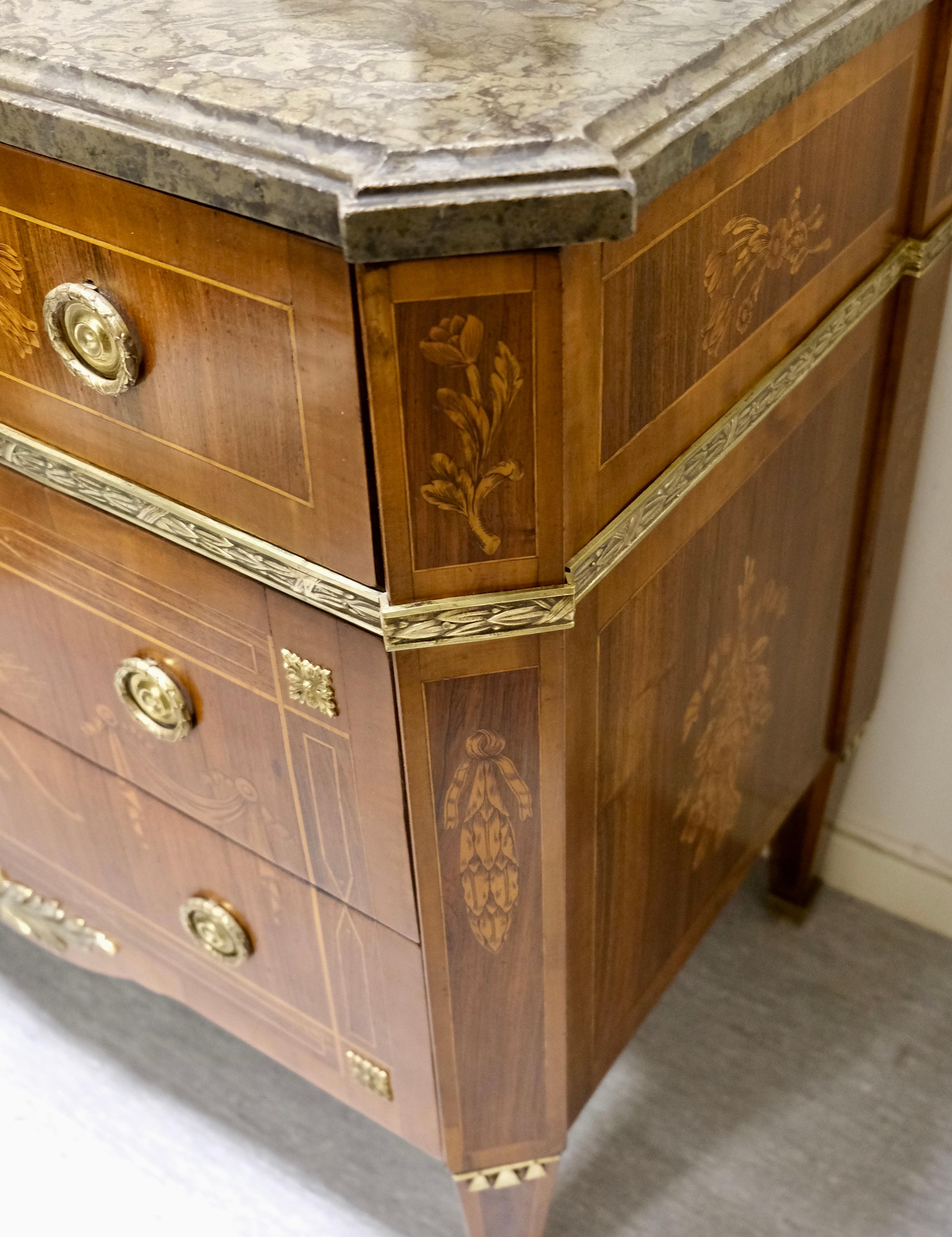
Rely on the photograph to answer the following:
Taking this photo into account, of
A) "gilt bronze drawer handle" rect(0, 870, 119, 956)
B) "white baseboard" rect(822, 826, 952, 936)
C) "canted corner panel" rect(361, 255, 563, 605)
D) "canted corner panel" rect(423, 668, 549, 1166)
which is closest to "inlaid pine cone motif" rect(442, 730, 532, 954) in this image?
"canted corner panel" rect(423, 668, 549, 1166)

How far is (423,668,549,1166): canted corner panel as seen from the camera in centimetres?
58

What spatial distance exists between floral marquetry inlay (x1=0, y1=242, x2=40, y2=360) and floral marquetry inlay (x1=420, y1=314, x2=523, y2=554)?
0.23 metres

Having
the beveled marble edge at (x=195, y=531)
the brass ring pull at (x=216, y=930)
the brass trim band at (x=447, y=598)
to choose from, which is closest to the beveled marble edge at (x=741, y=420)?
the brass trim band at (x=447, y=598)

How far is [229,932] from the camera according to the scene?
814 mm

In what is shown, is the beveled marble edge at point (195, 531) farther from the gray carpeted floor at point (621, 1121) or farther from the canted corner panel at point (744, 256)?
the gray carpeted floor at point (621, 1121)

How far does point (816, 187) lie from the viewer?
63 cm

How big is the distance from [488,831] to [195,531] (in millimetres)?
215

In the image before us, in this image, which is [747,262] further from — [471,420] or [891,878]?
[891,878]

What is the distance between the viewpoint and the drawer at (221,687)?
1.99 feet

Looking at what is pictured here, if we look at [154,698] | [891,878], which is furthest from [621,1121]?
[154,698]

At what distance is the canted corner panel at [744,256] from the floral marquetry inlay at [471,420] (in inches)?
2.1

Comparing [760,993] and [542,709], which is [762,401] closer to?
[542,709]

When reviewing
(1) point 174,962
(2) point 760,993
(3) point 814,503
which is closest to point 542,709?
(3) point 814,503

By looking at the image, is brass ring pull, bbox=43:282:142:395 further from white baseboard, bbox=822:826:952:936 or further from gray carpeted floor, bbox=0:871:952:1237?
white baseboard, bbox=822:826:952:936
